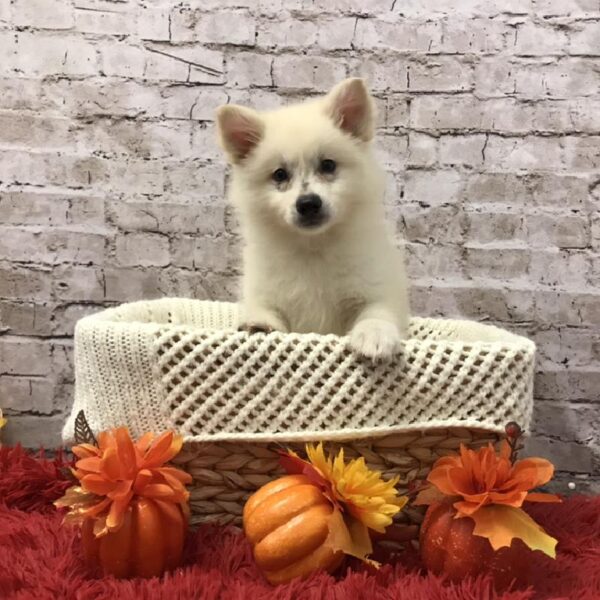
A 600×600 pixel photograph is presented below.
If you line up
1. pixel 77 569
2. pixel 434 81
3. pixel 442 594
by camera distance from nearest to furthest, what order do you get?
pixel 442 594 → pixel 77 569 → pixel 434 81

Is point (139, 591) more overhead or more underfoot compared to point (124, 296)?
more underfoot

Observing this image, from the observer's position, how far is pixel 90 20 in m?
1.86

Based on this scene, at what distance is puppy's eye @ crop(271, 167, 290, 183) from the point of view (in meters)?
1.44

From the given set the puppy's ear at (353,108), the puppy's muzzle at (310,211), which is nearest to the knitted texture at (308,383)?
the puppy's muzzle at (310,211)

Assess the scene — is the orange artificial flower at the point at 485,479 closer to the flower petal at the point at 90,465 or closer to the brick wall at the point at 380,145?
the flower petal at the point at 90,465

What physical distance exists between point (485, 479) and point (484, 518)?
6cm

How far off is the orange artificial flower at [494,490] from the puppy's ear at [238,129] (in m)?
0.83

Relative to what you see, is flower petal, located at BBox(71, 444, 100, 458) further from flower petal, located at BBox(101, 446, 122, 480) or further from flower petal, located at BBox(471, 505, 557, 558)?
flower petal, located at BBox(471, 505, 557, 558)

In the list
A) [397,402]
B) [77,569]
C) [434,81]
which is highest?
[434,81]

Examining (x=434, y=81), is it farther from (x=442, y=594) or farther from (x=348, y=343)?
(x=442, y=594)

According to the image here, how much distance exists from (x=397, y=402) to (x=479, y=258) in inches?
35.9

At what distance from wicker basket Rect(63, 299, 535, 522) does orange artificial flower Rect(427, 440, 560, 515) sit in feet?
0.23

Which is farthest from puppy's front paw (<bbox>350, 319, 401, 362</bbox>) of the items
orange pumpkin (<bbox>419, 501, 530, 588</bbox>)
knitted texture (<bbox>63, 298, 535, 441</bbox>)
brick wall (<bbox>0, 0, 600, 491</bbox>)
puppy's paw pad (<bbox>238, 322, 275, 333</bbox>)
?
brick wall (<bbox>0, 0, 600, 491</bbox>)

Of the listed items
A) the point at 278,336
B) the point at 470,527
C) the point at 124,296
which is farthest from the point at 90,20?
the point at 470,527
